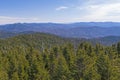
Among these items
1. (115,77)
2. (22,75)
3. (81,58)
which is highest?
(81,58)

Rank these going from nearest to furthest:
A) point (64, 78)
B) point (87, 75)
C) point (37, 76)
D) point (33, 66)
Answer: point (87, 75), point (64, 78), point (37, 76), point (33, 66)

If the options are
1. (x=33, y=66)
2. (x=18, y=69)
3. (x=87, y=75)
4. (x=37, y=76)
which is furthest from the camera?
(x=18, y=69)

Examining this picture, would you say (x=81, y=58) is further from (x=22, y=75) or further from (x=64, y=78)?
(x=22, y=75)

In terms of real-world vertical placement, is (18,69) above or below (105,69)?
below

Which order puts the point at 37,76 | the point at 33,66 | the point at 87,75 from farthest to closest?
the point at 33,66
the point at 37,76
the point at 87,75

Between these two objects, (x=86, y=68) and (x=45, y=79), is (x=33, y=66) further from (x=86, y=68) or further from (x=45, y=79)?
(x=86, y=68)

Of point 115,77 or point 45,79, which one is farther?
point 45,79

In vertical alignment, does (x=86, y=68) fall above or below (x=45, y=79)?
above

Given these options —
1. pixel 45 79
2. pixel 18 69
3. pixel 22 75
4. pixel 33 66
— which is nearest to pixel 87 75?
pixel 45 79

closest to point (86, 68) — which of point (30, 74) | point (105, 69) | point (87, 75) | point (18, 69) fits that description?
point (87, 75)
